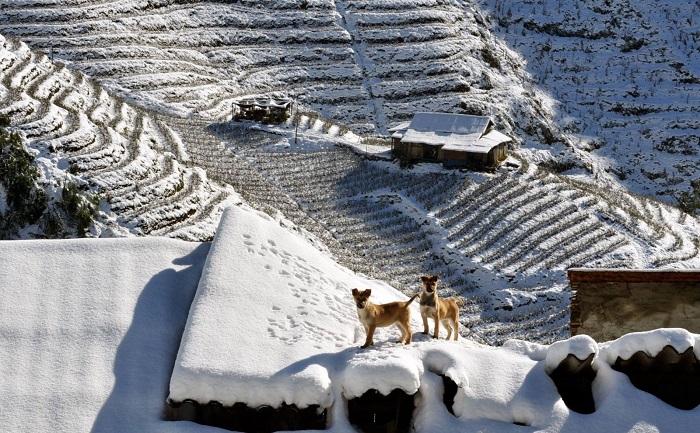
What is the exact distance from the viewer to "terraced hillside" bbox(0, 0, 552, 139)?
62438 mm

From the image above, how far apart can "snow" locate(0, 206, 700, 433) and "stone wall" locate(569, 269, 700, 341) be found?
11.9 ft

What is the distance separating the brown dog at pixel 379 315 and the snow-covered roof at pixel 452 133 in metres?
36.0

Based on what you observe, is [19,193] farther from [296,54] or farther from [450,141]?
[296,54]

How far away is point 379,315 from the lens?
1402cm

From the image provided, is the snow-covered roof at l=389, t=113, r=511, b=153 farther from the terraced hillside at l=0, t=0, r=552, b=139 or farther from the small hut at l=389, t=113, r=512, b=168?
the terraced hillside at l=0, t=0, r=552, b=139

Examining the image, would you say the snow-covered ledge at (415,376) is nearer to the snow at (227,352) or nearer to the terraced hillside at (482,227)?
the snow at (227,352)

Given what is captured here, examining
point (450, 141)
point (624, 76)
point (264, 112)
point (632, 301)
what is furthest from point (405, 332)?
point (624, 76)

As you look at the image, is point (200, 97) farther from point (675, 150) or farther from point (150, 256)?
point (150, 256)

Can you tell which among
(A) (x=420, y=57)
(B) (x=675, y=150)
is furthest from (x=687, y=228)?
(A) (x=420, y=57)

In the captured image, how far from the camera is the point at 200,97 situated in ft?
202

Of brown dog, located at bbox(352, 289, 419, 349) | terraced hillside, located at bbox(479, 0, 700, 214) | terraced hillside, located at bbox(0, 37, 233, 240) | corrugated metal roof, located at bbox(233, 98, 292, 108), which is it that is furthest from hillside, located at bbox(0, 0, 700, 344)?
brown dog, located at bbox(352, 289, 419, 349)

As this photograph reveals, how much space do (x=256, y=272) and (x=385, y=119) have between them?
50.0m

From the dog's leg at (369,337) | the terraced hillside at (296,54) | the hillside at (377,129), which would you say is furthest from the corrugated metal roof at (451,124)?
the dog's leg at (369,337)

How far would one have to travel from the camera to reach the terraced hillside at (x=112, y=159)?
35.7 metres
